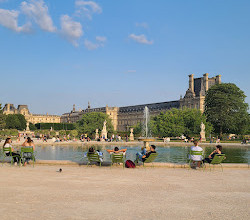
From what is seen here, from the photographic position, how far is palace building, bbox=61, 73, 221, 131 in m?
102

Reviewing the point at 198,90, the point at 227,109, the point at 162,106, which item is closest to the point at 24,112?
the point at 162,106

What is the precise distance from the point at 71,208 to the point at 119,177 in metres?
4.22

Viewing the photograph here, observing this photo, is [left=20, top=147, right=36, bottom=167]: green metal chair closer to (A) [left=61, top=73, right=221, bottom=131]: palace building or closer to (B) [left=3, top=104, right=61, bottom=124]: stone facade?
(A) [left=61, top=73, right=221, bottom=131]: palace building

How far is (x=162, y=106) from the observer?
5197 inches

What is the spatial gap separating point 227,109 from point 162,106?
74.0 metres

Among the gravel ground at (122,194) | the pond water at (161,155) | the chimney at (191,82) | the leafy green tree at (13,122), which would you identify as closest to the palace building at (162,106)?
the chimney at (191,82)

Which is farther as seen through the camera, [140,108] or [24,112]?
[24,112]

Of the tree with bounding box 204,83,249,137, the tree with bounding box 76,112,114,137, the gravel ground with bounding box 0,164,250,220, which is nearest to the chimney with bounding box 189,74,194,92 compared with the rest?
the tree with bounding box 76,112,114,137

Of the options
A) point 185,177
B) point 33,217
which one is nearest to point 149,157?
point 185,177

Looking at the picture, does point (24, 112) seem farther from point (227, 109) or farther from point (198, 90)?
point (227, 109)

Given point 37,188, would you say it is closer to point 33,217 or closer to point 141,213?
point 33,217

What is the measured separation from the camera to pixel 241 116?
190ft

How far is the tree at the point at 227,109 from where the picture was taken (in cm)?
5700

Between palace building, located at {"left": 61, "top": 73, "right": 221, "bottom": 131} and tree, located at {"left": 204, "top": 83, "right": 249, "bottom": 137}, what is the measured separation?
40.5ft
